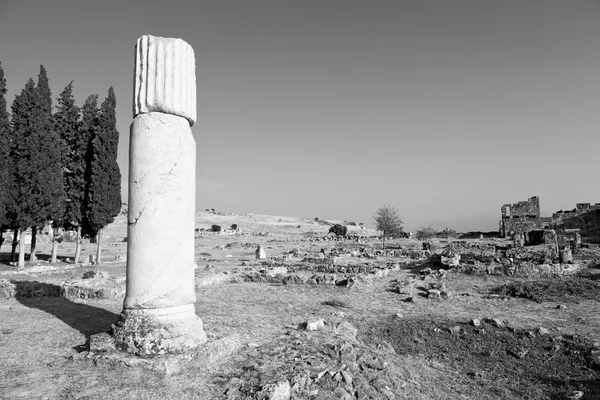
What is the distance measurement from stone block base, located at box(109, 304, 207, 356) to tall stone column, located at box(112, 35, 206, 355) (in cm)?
1

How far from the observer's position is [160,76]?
19.1 feet

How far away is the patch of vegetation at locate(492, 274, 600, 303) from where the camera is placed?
11.6 metres

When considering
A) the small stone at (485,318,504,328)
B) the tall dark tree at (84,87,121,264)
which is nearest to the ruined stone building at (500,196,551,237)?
the small stone at (485,318,504,328)

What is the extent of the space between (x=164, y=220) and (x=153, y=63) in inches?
94.9

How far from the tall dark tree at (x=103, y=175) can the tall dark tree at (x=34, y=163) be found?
1.59m

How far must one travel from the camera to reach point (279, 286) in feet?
44.6

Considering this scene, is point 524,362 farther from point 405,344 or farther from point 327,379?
point 327,379

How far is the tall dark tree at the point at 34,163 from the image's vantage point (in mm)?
19172

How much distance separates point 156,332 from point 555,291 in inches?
490

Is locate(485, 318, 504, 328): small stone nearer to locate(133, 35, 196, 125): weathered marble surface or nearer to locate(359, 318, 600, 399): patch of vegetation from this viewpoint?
locate(359, 318, 600, 399): patch of vegetation

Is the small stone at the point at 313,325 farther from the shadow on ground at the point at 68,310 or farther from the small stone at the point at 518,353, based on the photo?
the small stone at the point at 518,353

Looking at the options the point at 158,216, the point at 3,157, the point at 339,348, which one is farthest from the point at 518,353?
the point at 3,157

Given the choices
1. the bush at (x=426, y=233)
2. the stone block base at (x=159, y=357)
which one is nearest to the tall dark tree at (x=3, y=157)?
the stone block base at (x=159, y=357)

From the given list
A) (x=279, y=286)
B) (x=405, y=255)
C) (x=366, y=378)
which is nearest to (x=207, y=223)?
(x=405, y=255)
